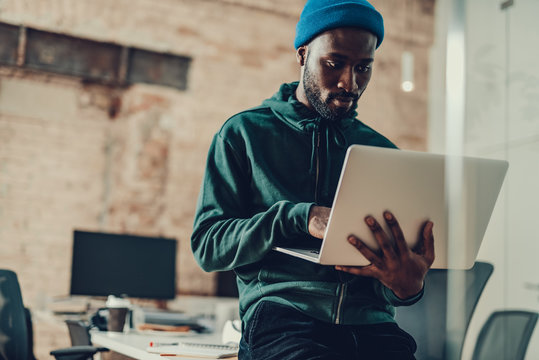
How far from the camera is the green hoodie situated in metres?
1.54

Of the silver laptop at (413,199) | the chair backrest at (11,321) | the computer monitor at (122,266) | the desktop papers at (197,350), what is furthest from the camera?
the computer monitor at (122,266)

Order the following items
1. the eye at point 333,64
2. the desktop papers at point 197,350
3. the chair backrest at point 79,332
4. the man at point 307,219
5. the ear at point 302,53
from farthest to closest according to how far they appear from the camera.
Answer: the chair backrest at point 79,332
the desktop papers at point 197,350
the ear at point 302,53
the eye at point 333,64
the man at point 307,219

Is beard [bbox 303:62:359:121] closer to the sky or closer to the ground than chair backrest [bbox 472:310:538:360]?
closer to the sky

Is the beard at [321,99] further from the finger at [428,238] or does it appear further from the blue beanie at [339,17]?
the finger at [428,238]

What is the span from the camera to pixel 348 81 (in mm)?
1683

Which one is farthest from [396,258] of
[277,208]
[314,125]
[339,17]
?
[339,17]

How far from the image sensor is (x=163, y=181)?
20.5ft

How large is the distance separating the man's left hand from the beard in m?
0.40

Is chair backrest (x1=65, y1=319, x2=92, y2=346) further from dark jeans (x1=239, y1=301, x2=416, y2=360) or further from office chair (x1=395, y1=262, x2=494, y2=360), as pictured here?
dark jeans (x1=239, y1=301, x2=416, y2=360)

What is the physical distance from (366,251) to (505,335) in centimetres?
106

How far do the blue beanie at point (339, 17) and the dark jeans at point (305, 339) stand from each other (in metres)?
0.69

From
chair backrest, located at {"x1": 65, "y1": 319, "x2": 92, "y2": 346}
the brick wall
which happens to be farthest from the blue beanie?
the brick wall

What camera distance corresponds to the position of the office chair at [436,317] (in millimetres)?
2600

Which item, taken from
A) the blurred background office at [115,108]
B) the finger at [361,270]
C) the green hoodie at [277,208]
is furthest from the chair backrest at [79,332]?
the blurred background office at [115,108]
